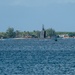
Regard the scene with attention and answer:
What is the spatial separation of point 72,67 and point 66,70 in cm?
379

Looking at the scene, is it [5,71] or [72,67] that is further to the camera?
[72,67]

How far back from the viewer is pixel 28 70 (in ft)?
175

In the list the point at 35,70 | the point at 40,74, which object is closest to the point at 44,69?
the point at 35,70

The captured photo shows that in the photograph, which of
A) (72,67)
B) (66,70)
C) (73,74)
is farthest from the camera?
(72,67)

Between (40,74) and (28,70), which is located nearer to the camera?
(40,74)

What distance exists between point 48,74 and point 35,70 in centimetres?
444

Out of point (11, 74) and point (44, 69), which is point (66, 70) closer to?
point (44, 69)

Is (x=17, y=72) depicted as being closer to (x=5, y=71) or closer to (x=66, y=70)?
(x=5, y=71)

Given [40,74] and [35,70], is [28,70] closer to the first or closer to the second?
[35,70]

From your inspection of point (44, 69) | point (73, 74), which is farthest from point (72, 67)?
point (73, 74)

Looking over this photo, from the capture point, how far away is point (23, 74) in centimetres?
4953

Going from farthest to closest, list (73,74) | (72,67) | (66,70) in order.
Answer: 1. (72,67)
2. (66,70)
3. (73,74)

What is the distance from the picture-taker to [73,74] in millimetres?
48531

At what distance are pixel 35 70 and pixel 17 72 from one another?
2.62m
